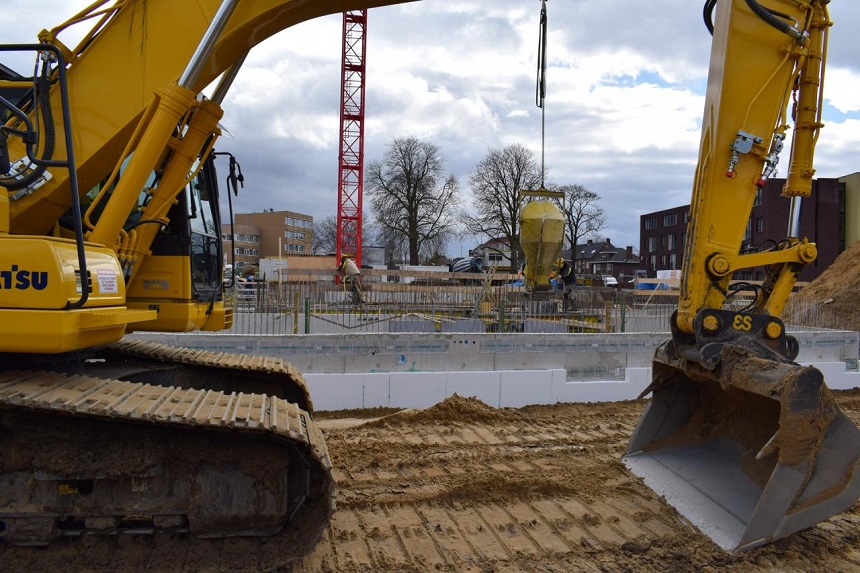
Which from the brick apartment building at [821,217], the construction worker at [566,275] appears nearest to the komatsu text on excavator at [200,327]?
the construction worker at [566,275]

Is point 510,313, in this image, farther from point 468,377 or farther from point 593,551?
point 593,551

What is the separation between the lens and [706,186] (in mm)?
4695

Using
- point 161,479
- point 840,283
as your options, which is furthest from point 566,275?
point 161,479

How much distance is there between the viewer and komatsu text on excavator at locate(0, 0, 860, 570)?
11.0 feet

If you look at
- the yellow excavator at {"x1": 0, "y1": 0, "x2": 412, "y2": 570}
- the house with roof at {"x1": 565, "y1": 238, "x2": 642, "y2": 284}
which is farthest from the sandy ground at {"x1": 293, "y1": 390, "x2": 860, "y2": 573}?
the house with roof at {"x1": 565, "y1": 238, "x2": 642, "y2": 284}

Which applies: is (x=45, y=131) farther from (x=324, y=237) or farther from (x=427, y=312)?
(x=324, y=237)

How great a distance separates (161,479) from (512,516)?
257 centimetres

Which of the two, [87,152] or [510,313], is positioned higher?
[87,152]

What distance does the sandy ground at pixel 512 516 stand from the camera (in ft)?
13.1

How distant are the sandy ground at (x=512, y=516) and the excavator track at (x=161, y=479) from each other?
23.4 inches

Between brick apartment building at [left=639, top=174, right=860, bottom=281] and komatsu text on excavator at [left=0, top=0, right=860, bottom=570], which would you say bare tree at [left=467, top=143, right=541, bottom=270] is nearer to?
brick apartment building at [left=639, top=174, right=860, bottom=281]

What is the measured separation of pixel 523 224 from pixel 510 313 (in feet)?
9.39

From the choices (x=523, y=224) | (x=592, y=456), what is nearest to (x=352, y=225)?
(x=523, y=224)

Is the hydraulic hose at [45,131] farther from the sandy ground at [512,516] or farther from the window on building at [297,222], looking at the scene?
the window on building at [297,222]
